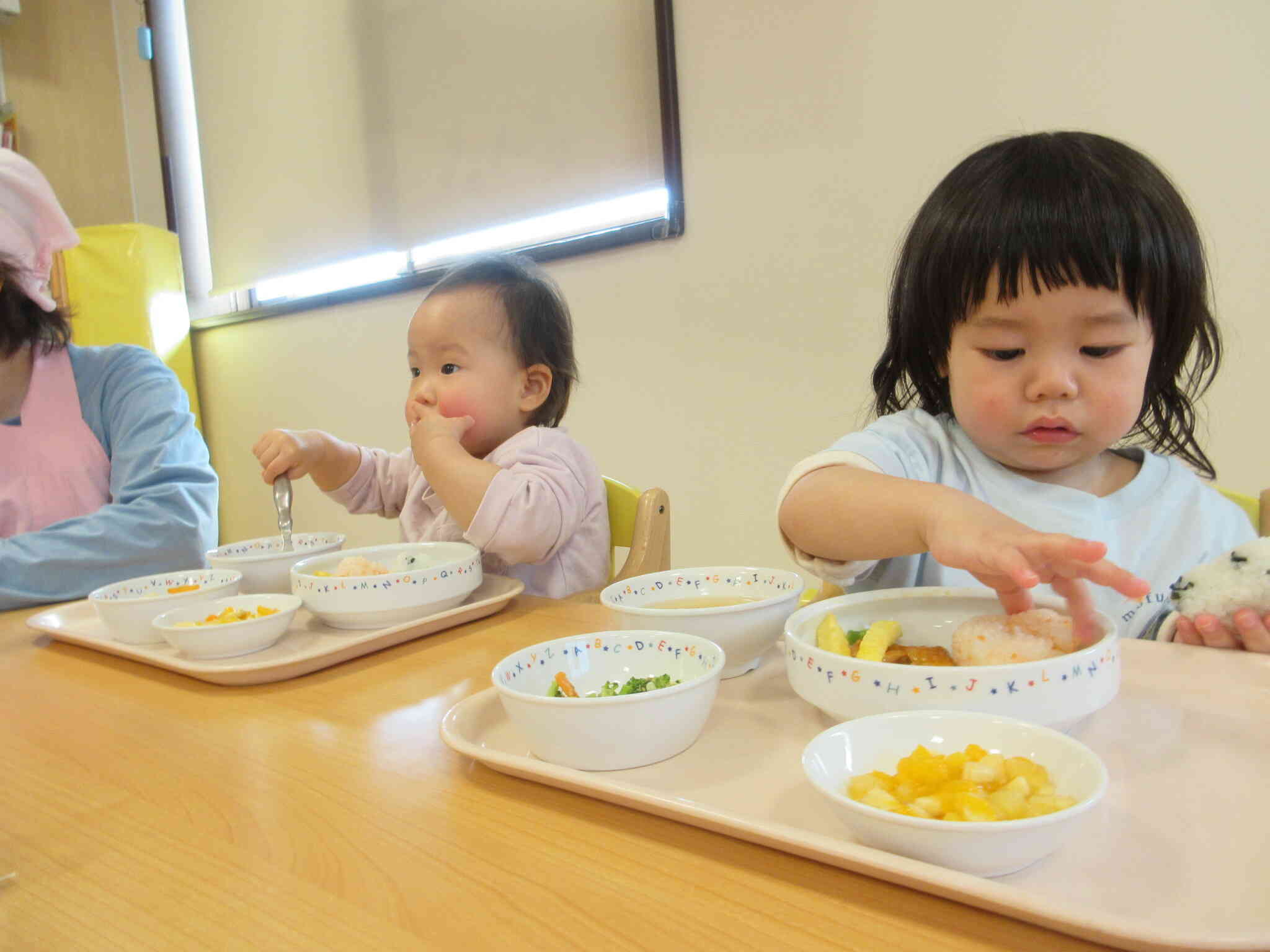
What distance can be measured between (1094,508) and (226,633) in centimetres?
92

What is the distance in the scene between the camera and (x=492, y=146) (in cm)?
222

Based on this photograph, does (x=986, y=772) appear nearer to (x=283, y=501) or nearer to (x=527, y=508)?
(x=527, y=508)

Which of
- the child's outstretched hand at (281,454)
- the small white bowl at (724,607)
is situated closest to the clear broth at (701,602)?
the small white bowl at (724,607)

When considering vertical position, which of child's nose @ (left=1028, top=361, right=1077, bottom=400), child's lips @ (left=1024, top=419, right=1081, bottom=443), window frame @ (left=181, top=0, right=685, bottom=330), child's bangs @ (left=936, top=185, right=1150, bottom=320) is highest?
window frame @ (left=181, top=0, right=685, bottom=330)

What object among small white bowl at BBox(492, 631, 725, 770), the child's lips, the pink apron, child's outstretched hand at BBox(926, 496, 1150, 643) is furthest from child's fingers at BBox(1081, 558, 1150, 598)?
the pink apron

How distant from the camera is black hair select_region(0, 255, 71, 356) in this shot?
4.79 feet

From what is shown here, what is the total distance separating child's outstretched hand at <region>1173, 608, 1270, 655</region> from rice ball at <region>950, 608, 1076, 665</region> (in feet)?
0.57

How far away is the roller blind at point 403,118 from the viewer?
1.99m

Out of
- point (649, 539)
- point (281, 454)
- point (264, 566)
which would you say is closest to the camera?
point (264, 566)

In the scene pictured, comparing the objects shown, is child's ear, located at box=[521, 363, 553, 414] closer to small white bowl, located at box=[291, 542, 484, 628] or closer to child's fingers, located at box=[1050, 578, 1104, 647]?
small white bowl, located at box=[291, 542, 484, 628]

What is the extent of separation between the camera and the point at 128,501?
1306mm

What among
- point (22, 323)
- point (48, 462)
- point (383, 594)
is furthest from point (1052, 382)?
point (22, 323)

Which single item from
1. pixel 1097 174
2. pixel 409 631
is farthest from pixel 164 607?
pixel 1097 174

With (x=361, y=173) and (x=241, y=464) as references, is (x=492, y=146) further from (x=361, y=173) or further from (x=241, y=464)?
(x=241, y=464)
